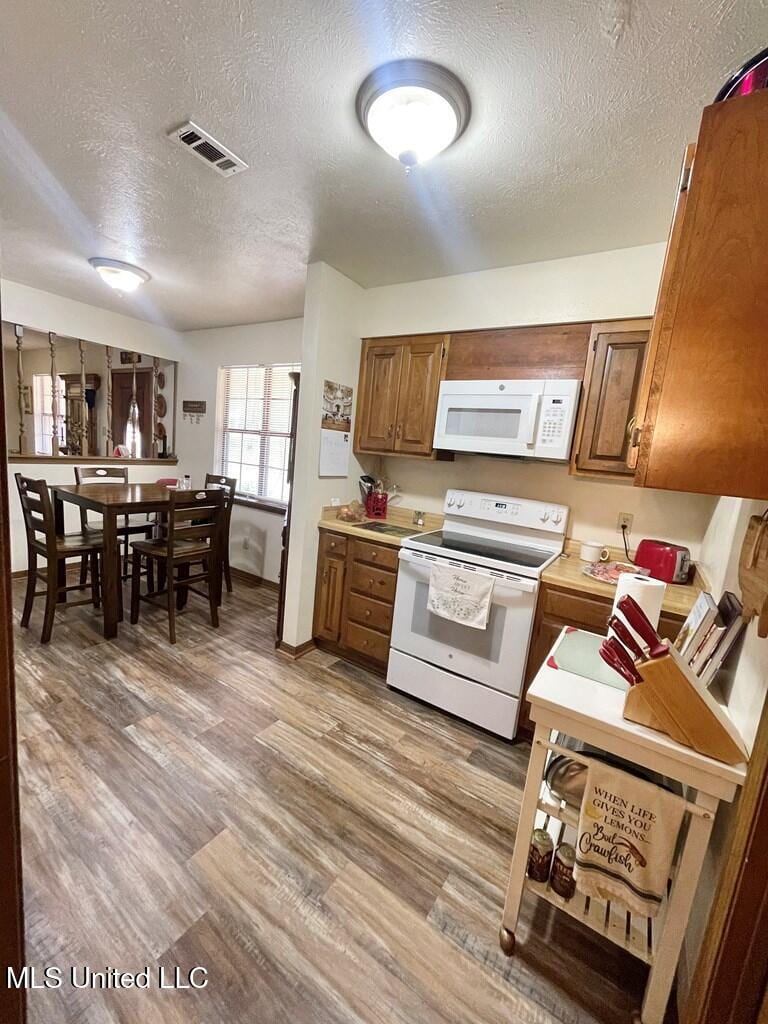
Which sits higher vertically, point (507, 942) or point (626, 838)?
point (626, 838)

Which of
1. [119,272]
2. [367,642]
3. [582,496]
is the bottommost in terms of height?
[367,642]

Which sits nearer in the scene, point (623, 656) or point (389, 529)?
point (623, 656)

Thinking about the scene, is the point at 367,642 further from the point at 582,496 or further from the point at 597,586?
the point at 582,496

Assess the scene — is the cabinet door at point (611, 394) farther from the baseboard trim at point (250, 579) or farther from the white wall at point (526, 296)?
the baseboard trim at point (250, 579)

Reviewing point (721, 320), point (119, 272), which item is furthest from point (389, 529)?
point (119, 272)

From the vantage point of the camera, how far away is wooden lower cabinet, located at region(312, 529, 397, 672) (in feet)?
8.45

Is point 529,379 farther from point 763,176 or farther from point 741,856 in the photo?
point 741,856

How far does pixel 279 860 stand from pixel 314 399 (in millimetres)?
2271

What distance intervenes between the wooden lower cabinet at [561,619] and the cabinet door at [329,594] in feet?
4.11

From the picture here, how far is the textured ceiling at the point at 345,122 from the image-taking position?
1.06 m

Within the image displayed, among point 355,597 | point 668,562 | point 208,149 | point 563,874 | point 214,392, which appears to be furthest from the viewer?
point 214,392

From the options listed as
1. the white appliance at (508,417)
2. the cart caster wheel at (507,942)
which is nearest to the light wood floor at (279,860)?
the cart caster wheel at (507,942)

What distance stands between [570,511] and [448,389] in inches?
41.7

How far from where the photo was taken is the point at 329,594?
9.25ft
